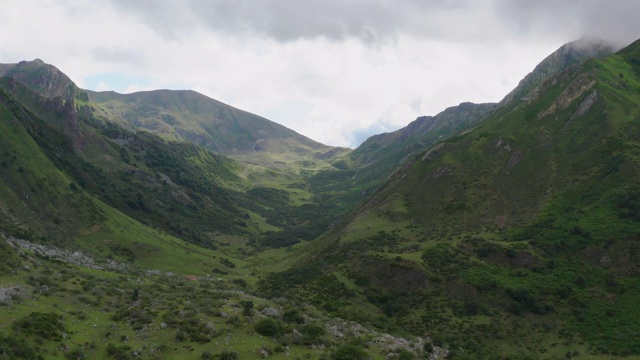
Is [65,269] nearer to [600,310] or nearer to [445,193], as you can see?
[600,310]

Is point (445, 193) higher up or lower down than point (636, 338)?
higher up

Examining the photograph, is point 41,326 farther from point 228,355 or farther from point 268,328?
point 268,328

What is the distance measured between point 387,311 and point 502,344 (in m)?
23.5

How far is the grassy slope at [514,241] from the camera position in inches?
3287

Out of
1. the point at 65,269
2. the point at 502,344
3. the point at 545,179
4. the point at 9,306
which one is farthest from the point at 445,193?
the point at 9,306

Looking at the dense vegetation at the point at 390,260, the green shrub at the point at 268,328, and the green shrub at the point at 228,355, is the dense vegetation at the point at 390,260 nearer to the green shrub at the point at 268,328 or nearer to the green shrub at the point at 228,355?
the green shrub at the point at 228,355

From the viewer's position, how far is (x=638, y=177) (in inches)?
4476

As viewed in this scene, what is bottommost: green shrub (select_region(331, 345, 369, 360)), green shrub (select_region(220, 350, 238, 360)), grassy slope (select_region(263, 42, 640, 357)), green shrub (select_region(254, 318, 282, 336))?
green shrub (select_region(220, 350, 238, 360))

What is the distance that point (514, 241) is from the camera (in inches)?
4439

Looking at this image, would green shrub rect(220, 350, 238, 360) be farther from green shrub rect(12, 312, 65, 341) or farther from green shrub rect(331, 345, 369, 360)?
green shrub rect(12, 312, 65, 341)

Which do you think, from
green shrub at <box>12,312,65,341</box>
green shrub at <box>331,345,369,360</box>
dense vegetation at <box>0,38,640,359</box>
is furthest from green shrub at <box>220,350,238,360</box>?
green shrub at <box>12,312,65,341</box>

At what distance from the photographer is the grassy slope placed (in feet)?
274

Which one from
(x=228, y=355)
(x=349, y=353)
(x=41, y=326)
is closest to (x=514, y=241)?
(x=349, y=353)

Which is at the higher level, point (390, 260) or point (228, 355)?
point (390, 260)
